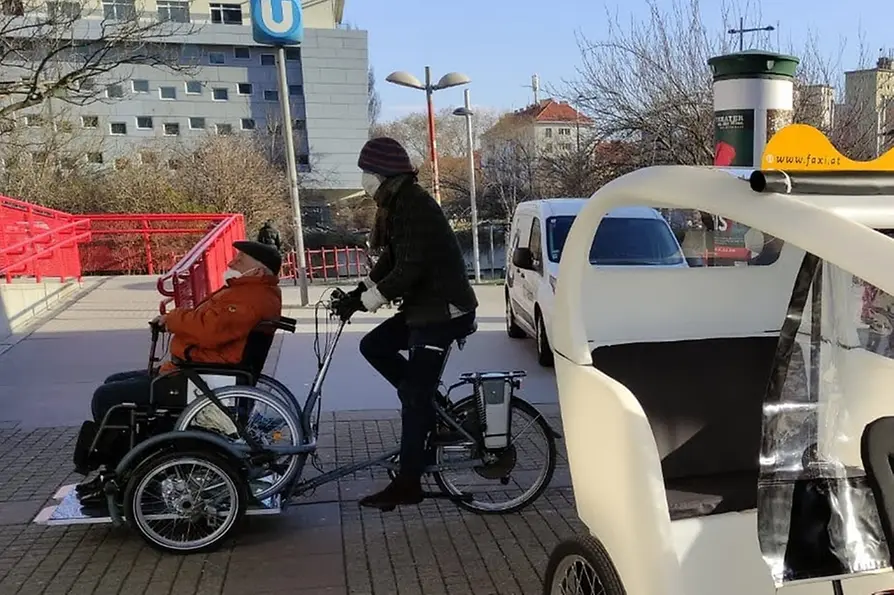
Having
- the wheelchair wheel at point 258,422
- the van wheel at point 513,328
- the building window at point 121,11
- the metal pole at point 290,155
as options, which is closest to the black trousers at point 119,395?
the wheelchair wheel at point 258,422

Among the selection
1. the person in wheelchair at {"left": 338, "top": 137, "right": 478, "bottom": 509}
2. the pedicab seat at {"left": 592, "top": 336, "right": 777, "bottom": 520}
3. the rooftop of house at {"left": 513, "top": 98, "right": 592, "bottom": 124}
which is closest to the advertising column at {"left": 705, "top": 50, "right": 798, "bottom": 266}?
the person in wheelchair at {"left": 338, "top": 137, "right": 478, "bottom": 509}

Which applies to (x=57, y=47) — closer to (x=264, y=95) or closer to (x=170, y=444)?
(x=170, y=444)

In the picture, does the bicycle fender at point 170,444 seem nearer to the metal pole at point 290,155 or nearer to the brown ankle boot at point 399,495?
the brown ankle boot at point 399,495

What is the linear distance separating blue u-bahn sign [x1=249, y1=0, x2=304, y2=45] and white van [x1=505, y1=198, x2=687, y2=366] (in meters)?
4.68

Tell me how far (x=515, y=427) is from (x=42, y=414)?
4144mm

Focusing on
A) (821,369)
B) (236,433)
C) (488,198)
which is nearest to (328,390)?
(236,433)

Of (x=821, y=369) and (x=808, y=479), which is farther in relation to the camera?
(x=821, y=369)

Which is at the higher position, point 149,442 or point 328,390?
point 149,442

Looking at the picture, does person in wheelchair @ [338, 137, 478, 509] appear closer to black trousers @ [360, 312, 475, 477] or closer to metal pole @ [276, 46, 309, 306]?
black trousers @ [360, 312, 475, 477]

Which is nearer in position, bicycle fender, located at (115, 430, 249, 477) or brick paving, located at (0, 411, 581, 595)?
brick paving, located at (0, 411, 581, 595)

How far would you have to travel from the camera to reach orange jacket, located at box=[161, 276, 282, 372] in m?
3.76

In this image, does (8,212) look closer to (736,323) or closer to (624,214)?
(624,214)

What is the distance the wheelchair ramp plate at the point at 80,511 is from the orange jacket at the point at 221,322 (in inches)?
29.0

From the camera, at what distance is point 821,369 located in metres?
2.48
